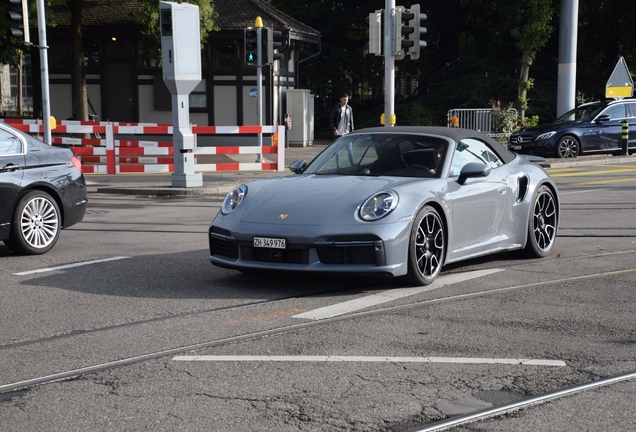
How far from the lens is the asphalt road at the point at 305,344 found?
453 cm

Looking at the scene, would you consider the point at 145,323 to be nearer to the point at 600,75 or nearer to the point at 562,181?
the point at 562,181

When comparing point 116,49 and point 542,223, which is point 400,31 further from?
point 116,49

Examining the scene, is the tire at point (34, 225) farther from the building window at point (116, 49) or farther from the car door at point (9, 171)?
the building window at point (116, 49)

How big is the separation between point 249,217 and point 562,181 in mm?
13002

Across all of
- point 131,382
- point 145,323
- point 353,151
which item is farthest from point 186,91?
point 131,382

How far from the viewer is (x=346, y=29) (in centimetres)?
4272

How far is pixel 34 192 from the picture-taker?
32.3ft

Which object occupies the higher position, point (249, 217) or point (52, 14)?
point (52, 14)

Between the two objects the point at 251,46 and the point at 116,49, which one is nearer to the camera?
the point at 251,46

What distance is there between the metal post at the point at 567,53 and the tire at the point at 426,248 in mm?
22795

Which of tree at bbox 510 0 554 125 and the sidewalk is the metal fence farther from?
the sidewalk

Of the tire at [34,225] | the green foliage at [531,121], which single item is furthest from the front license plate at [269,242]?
the green foliage at [531,121]

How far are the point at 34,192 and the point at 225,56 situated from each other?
2547 cm

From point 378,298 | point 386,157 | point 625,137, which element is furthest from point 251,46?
point 378,298
